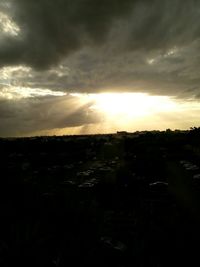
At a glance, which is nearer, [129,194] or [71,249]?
[71,249]

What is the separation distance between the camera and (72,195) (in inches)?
414

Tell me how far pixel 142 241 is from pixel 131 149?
656 inches

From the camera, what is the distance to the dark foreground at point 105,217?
18.3 ft

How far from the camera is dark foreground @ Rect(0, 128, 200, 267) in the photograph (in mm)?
5578

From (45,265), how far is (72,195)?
5.37 metres

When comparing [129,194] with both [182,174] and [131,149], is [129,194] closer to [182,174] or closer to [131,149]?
[182,174]

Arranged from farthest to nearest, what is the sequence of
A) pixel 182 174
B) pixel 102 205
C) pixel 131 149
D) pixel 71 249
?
1. pixel 131 149
2. pixel 182 174
3. pixel 102 205
4. pixel 71 249

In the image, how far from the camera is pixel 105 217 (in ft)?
26.7

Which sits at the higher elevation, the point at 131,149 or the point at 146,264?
the point at 131,149

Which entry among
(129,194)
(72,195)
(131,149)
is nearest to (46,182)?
(72,195)

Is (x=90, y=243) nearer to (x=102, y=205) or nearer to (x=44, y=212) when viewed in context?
(x=44, y=212)

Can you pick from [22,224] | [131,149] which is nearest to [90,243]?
[22,224]

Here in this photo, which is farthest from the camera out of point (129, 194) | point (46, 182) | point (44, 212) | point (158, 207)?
point (46, 182)

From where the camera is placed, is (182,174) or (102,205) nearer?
(102,205)
